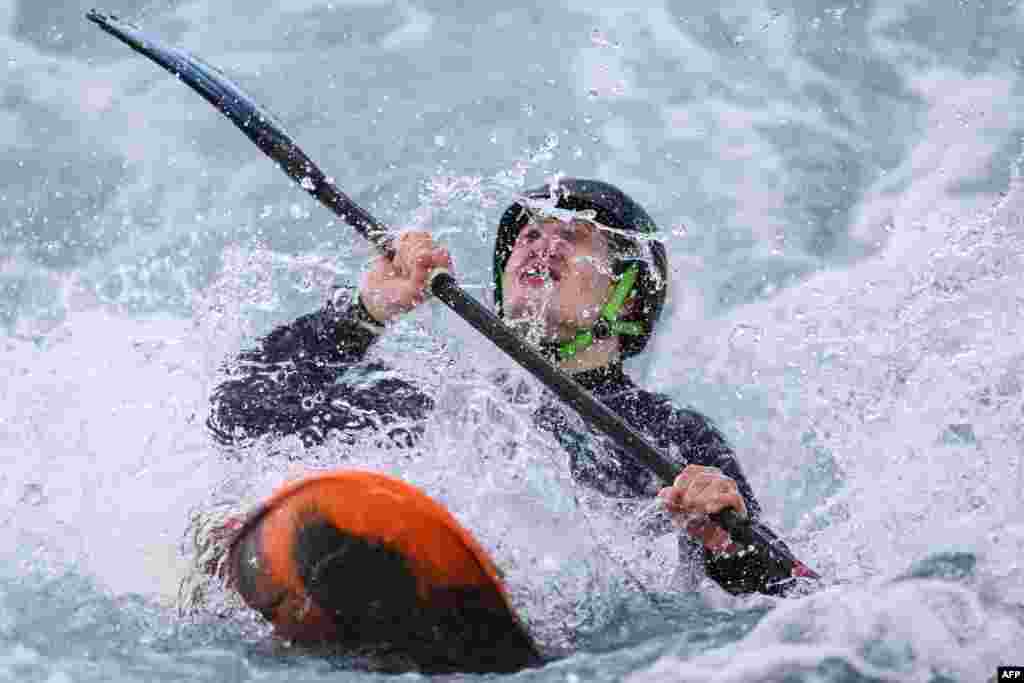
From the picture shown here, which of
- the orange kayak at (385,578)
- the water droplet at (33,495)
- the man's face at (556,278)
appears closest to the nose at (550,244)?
the man's face at (556,278)

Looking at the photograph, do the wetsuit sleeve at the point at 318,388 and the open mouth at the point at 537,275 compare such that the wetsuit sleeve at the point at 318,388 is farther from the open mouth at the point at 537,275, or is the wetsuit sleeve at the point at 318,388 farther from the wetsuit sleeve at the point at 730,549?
the wetsuit sleeve at the point at 730,549

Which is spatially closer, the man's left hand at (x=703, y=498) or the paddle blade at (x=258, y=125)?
the man's left hand at (x=703, y=498)

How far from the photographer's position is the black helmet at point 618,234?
434 centimetres

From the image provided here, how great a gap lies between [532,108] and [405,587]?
13.6 feet

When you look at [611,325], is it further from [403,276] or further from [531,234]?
[403,276]

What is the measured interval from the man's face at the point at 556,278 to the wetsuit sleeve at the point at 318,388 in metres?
0.39

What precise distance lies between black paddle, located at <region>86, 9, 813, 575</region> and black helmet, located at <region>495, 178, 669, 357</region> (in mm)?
625

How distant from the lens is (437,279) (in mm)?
3793

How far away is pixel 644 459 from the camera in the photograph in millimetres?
3639

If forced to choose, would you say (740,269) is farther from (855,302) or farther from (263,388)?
(263,388)

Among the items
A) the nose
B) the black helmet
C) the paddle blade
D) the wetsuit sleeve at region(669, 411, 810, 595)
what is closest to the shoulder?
the wetsuit sleeve at region(669, 411, 810, 595)

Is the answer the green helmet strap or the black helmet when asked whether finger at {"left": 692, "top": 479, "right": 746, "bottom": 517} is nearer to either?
the green helmet strap

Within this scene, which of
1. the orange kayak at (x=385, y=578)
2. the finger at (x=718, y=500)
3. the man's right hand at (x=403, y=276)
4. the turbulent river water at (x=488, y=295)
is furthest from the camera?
the man's right hand at (x=403, y=276)

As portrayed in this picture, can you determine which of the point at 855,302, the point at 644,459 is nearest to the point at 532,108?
the point at 855,302
